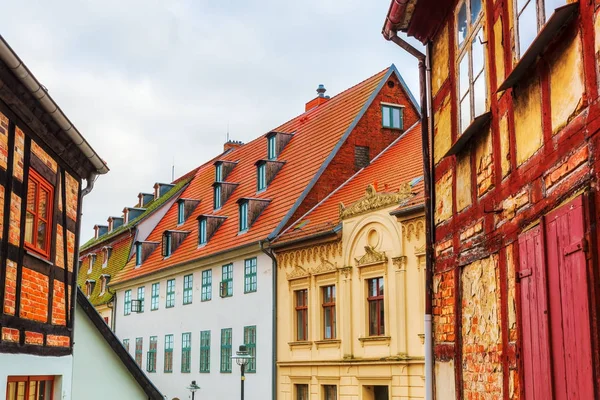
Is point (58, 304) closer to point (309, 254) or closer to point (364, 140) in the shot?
point (309, 254)

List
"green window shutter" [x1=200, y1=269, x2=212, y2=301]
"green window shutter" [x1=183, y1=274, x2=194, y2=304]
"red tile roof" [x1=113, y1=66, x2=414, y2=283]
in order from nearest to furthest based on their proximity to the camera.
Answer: "red tile roof" [x1=113, y1=66, x2=414, y2=283] < "green window shutter" [x1=200, y1=269, x2=212, y2=301] < "green window shutter" [x1=183, y1=274, x2=194, y2=304]

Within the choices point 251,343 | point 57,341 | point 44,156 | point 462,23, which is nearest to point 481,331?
point 462,23

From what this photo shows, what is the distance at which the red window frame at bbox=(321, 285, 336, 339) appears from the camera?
1001 inches

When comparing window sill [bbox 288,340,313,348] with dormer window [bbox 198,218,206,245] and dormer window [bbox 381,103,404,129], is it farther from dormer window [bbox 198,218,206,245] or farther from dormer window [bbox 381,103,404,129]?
dormer window [bbox 381,103,404,129]

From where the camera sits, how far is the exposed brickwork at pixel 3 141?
10361 millimetres

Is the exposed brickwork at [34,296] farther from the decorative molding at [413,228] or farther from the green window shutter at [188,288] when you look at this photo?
the green window shutter at [188,288]

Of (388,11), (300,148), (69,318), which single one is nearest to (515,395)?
(388,11)

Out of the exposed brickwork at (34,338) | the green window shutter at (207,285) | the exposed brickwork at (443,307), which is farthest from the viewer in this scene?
the green window shutter at (207,285)

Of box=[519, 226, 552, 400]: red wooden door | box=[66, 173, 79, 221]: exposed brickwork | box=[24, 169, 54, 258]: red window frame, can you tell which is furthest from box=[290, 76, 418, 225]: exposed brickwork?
box=[519, 226, 552, 400]: red wooden door

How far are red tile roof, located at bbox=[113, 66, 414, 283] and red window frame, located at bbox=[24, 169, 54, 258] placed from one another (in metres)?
16.0

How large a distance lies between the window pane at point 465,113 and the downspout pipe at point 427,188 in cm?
138

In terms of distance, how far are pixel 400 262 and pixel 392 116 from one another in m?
9.35

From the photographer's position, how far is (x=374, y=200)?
939 inches

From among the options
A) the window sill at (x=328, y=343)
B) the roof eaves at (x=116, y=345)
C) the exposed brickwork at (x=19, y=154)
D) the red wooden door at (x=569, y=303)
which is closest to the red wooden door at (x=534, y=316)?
the red wooden door at (x=569, y=303)
